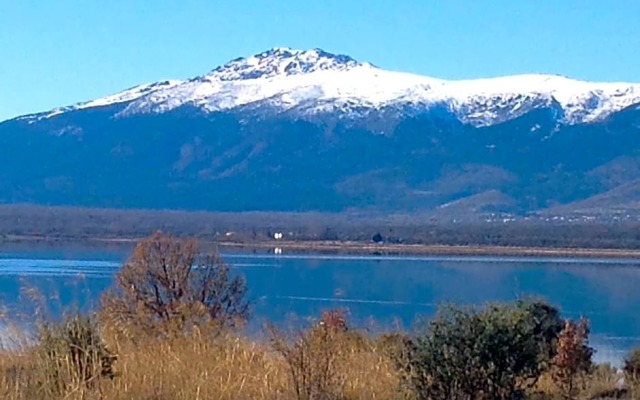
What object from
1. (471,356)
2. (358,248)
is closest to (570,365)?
(471,356)

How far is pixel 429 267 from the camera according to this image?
61844mm

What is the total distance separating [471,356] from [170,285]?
925 centimetres

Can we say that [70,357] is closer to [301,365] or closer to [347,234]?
[301,365]

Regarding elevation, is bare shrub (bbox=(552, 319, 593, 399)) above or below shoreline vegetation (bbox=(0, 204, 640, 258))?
below

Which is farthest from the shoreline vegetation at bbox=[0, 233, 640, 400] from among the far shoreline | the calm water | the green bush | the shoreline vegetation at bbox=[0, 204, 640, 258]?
the far shoreline

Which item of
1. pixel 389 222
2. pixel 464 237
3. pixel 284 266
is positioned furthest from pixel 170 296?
pixel 389 222

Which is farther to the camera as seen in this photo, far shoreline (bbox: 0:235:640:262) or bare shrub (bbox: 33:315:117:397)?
far shoreline (bbox: 0:235:640:262)

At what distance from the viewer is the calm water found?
26.9 metres

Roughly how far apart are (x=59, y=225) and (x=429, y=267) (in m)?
53.4

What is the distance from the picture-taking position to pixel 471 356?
7.08 m

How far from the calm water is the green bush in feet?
18.4

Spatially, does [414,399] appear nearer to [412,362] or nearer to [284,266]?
[412,362]

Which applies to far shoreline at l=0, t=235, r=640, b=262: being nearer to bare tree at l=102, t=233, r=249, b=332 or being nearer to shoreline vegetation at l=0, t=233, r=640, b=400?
bare tree at l=102, t=233, r=249, b=332

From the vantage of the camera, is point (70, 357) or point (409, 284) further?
point (409, 284)
